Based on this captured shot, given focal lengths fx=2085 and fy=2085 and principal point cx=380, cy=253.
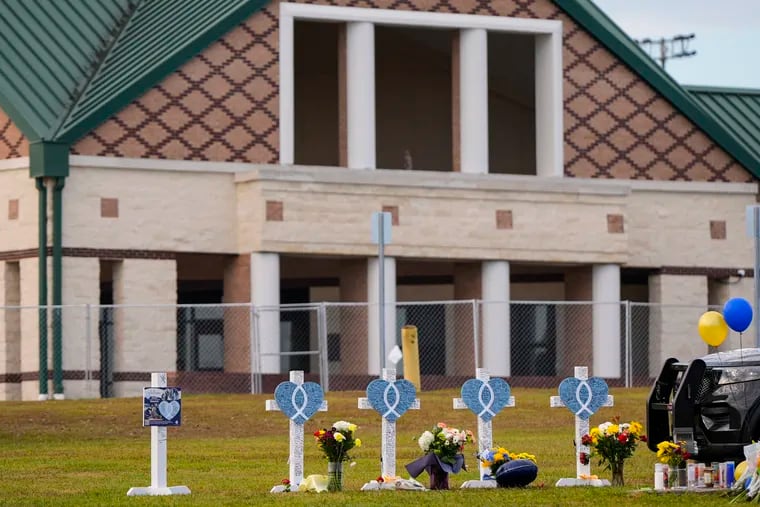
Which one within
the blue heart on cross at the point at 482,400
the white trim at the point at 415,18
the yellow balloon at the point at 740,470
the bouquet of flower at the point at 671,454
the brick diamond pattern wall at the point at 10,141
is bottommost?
the yellow balloon at the point at 740,470

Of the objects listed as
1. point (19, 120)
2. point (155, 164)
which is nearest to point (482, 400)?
point (155, 164)

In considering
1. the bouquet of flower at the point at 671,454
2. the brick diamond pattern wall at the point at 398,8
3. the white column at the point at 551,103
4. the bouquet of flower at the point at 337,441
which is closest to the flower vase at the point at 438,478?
the bouquet of flower at the point at 337,441

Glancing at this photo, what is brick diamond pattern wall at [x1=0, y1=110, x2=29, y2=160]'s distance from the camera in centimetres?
3884

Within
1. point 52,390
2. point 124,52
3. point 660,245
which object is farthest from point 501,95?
point 52,390

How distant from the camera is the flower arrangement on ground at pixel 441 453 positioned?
20.7 metres

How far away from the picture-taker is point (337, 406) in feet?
107

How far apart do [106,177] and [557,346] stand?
1175 cm

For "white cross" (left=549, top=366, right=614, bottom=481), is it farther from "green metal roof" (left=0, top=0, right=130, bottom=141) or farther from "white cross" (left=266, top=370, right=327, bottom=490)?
"green metal roof" (left=0, top=0, right=130, bottom=141)

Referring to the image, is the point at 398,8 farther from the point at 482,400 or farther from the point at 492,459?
the point at 492,459

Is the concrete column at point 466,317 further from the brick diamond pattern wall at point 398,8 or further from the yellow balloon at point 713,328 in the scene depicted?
the yellow balloon at point 713,328

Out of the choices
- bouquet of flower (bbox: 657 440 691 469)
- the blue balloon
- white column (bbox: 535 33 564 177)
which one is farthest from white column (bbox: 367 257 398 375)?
bouquet of flower (bbox: 657 440 691 469)

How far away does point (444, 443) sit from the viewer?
20.7 metres

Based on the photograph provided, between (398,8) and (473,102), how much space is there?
2.42 metres

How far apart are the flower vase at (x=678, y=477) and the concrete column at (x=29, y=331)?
66.4ft
